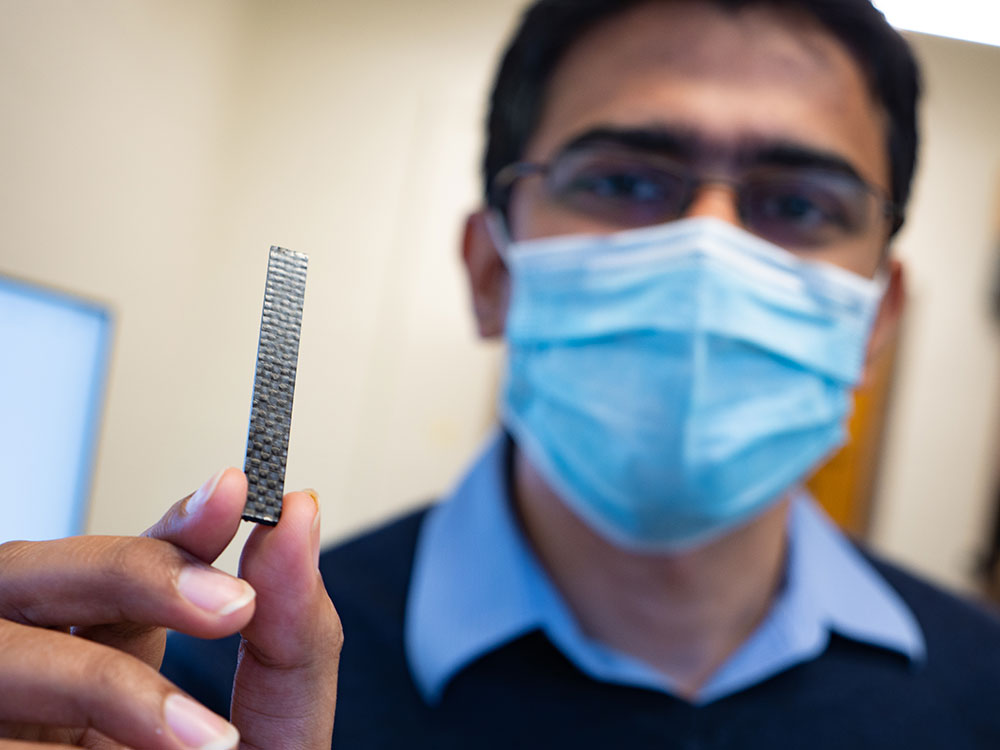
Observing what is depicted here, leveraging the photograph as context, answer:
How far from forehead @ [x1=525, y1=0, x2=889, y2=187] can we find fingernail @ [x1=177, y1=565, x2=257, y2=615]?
0.59 m

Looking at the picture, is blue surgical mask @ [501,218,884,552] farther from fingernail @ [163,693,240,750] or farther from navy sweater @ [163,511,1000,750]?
fingernail @ [163,693,240,750]

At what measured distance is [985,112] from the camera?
4.73ft

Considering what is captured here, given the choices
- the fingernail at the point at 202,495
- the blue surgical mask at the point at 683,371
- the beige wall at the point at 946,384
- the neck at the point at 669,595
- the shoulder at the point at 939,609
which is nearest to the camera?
the fingernail at the point at 202,495

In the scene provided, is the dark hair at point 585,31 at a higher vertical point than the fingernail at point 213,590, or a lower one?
higher

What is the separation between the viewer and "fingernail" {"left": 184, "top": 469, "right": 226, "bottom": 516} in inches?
7.2

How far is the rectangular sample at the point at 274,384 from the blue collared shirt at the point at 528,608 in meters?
0.52

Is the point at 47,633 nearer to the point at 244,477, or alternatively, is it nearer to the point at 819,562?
the point at 244,477

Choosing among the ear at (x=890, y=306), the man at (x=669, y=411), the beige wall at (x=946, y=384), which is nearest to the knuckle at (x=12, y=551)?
the man at (x=669, y=411)

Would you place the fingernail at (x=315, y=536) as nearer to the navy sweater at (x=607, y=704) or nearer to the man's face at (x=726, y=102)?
the navy sweater at (x=607, y=704)

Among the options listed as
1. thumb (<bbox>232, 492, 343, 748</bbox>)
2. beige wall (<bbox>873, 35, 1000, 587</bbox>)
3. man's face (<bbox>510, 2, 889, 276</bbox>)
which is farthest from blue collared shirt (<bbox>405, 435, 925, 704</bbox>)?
beige wall (<bbox>873, 35, 1000, 587</bbox>)

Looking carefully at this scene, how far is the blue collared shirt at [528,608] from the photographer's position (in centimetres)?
68

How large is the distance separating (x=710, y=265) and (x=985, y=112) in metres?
1.16

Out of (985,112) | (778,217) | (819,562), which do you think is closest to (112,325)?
(778,217)

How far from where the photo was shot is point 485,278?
0.82m
